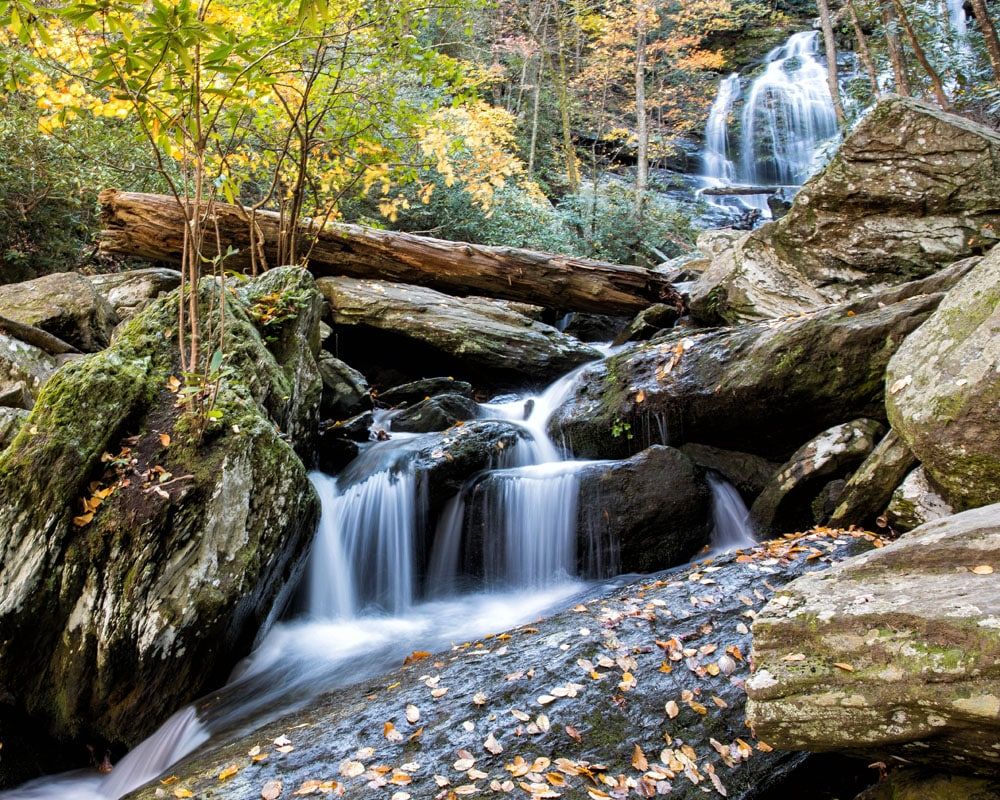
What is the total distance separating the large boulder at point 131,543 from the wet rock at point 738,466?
13.1 feet

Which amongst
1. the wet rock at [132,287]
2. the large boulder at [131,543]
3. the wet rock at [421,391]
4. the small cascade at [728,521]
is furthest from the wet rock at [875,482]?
the wet rock at [132,287]

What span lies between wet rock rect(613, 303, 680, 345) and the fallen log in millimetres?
242

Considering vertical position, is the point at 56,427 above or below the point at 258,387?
below

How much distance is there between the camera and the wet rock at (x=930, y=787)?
2264 mm

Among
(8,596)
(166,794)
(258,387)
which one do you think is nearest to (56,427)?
(8,596)

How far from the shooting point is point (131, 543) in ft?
12.1

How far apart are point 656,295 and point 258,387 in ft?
22.1

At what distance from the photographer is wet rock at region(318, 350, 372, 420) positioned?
766 centimetres

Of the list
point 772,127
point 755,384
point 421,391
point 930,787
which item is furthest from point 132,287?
point 772,127

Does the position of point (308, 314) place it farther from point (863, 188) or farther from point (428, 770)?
point (863, 188)

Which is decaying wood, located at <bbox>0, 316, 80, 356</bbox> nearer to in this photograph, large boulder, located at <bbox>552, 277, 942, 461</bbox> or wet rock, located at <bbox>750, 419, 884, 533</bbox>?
large boulder, located at <bbox>552, 277, 942, 461</bbox>

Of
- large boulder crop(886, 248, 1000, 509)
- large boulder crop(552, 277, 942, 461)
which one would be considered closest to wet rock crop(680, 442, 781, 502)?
large boulder crop(552, 277, 942, 461)

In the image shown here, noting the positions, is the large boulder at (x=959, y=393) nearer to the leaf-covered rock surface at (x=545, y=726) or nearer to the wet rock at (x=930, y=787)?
the leaf-covered rock surface at (x=545, y=726)

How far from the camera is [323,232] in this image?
906 centimetres
